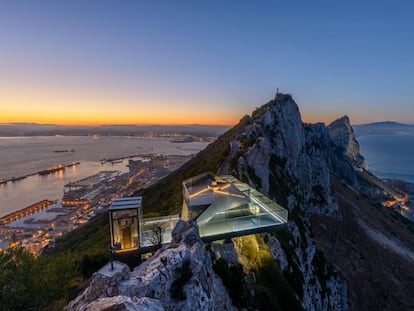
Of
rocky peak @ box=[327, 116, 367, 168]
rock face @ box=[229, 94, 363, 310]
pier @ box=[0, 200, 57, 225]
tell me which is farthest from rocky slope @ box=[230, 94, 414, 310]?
rocky peak @ box=[327, 116, 367, 168]

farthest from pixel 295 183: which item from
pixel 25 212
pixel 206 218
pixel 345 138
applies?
pixel 345 138

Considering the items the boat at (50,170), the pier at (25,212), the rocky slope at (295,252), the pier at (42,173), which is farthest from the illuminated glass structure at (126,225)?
the boat at (50,170)

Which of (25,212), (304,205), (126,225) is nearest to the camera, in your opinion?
(126,225)

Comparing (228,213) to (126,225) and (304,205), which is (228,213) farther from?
(304,205)

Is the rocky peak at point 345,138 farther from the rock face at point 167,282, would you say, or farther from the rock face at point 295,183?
the rock face at point 167,282

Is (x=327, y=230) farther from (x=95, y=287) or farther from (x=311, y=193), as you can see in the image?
(x=95, y=287)
